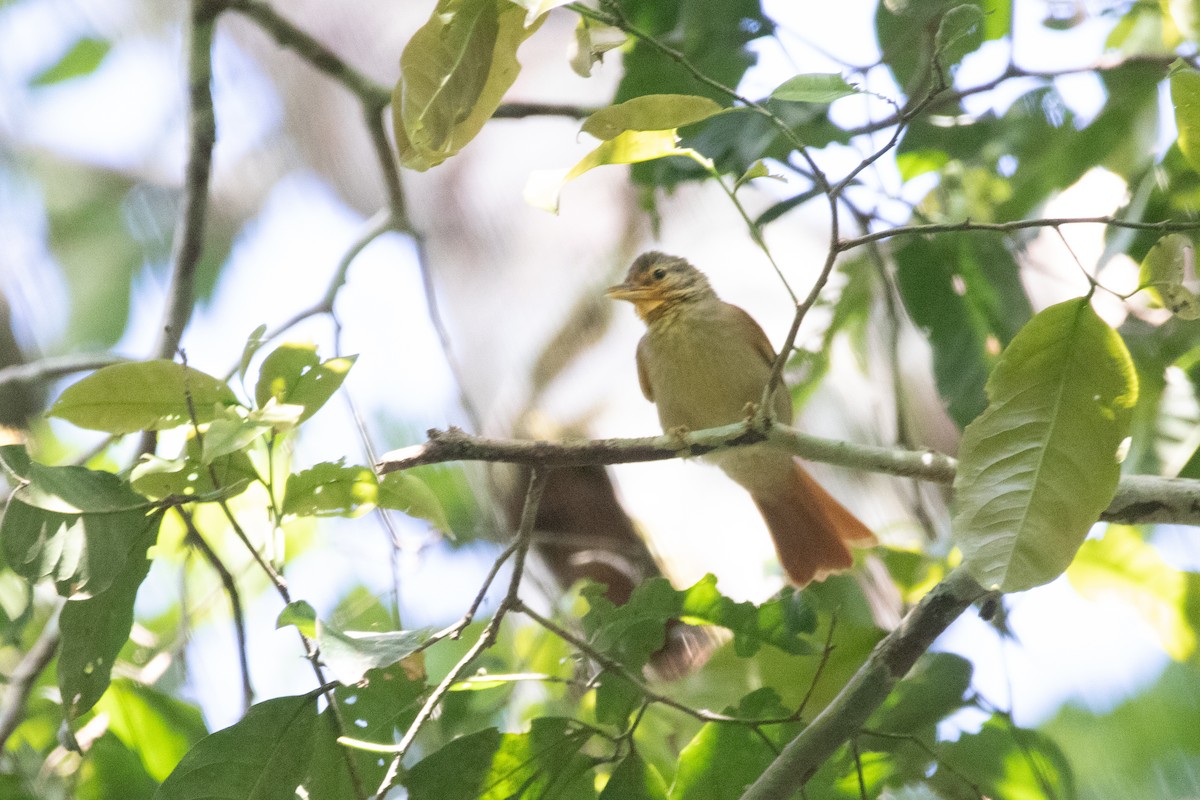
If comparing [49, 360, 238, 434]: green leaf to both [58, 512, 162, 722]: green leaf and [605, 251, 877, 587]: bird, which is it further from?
[605, 251, 877, 587]: bird

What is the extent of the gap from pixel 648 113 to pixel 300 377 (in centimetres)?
63

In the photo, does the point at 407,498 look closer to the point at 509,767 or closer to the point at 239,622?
the point at 509,767

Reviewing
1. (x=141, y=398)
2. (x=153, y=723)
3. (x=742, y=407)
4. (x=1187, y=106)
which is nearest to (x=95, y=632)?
(x=141, y=398)

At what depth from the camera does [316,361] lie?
4.99 feet

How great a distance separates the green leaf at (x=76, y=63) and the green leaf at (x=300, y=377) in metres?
3.01

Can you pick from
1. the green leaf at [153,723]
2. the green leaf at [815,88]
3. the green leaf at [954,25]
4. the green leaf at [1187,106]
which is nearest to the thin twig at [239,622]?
the green leaf at [153,723]

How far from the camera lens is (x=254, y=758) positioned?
1441mm

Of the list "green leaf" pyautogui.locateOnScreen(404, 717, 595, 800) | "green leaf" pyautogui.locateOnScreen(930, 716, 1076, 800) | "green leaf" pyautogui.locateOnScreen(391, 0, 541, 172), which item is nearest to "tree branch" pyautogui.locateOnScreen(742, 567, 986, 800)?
"green leaf" pyautogui.locateOnScreen(404, 717, 595, 800)

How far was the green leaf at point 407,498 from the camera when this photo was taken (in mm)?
1594

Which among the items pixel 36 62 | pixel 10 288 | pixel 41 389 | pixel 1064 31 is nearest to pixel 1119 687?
pixel 1064 31

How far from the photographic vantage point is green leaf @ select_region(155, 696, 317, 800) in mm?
1402

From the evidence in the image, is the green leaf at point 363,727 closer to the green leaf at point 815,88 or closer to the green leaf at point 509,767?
the green leaf at point 509,767

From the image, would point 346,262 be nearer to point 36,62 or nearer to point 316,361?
point 316,361

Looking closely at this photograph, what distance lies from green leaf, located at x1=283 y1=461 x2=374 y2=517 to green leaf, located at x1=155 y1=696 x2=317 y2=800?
0.90 feet
